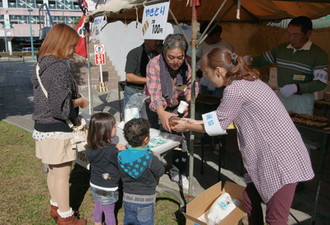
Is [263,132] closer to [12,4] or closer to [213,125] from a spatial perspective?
[213,125]

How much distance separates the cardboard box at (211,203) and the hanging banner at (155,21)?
1.40 m

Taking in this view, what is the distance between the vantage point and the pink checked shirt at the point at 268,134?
5.60 ft

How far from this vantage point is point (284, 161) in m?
1.71

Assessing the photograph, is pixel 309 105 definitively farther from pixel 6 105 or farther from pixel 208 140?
pixel 6 105

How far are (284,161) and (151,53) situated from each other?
2493 millimetres

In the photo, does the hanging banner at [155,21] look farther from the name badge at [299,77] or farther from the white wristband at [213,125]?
the name badge at [299,77]

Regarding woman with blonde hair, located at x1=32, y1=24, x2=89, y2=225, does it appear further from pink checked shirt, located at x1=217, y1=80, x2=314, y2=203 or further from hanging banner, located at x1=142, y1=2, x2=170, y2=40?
pink checked shirt, located at x1=217, y1=80, x2=314, y2=203

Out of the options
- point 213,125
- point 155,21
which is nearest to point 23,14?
point 155,21

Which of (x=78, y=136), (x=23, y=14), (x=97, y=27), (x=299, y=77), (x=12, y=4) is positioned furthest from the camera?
(x=23, y=14)

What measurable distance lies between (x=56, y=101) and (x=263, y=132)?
1477 millimetres

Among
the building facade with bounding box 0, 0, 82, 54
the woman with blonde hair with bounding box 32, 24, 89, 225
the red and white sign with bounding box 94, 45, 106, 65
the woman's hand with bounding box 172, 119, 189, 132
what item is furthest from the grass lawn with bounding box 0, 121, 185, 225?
the building facade with bounding box 0, 0, 82, 54

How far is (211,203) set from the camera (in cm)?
250

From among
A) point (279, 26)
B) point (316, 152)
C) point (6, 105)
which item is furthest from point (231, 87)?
point (6, 105)

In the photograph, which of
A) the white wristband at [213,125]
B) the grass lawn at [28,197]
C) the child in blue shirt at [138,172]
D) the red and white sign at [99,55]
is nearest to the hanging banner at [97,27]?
the grass lawn at [28,197]
